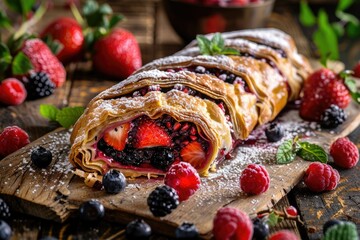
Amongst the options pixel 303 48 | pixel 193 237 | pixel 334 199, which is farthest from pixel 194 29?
pixel 193 237

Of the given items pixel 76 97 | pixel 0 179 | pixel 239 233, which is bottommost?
pixel 76 97

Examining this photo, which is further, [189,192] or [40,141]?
[40,141]

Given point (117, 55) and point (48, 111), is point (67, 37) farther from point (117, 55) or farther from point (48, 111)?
point (48, 111)

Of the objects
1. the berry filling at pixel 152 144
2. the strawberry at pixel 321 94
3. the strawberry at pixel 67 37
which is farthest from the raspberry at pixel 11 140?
the strawberry at pixel 321 94

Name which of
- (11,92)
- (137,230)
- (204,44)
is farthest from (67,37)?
(137,230)

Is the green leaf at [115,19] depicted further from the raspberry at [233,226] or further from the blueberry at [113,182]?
the raspberry at [233,226]

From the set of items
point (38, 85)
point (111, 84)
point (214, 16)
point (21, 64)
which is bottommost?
point (111, 84)

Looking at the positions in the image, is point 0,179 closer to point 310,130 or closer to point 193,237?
point 193,237
